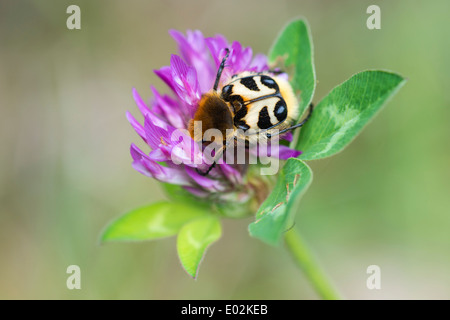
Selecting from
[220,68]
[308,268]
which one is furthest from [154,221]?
[220,68]

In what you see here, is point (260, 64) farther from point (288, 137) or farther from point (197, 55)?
point (288, 137)

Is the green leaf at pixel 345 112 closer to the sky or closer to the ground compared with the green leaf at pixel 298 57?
closer to the ground

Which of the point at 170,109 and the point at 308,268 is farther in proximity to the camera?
the point at 308,268

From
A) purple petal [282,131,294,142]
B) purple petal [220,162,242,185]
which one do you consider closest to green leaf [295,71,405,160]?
purple petal [282,131,294,142]

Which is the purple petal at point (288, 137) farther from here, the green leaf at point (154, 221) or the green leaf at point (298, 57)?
the green leaf at point (154, 221)

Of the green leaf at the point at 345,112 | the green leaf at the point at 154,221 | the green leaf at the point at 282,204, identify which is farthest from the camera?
the green leaf at the point at 154,221

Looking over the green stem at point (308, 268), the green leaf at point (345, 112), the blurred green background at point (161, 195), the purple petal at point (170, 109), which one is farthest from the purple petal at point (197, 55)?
the blurred green background at point (161, 195)
